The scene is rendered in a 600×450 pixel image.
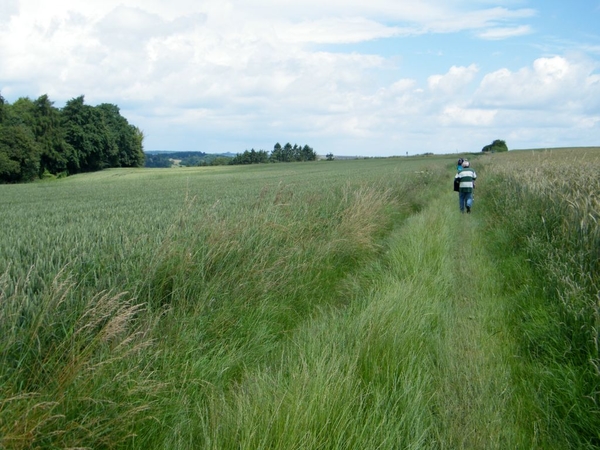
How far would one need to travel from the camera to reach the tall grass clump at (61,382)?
9.00ft

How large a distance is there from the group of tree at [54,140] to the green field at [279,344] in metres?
57.9

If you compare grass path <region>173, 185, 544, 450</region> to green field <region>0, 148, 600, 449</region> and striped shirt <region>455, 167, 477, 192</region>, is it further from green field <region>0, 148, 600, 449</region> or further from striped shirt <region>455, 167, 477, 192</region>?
striped shirt <region>455, 167, 477, 192</region>

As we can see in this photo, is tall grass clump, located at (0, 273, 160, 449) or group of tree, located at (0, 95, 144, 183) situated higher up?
group of tree, located at (0, 95, 144, 183)

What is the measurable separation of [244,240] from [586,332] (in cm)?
409

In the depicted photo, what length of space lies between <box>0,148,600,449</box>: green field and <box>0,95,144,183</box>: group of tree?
2280 inches

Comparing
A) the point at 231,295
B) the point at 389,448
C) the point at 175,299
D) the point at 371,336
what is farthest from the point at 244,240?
the point at 389,448

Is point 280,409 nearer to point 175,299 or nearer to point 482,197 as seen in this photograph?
point 175,299

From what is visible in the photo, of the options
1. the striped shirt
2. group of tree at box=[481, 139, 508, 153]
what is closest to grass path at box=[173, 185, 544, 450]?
the striped shirt

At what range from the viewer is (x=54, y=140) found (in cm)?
6888

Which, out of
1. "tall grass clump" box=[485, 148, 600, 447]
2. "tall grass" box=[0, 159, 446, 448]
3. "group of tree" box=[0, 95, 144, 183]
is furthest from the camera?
"group of tree" box=[0, 95, 144, 183]

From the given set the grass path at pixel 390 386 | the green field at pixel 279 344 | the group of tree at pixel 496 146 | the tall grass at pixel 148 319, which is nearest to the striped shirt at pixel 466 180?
the green field at pixel 279 344

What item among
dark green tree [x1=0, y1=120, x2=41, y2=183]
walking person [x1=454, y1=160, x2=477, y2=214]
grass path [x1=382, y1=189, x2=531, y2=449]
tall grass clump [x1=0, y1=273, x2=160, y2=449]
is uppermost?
dark green tree [x1=0, y1=120, x2=41, y2=183]

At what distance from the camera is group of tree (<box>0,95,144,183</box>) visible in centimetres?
5691

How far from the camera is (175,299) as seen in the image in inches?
192
